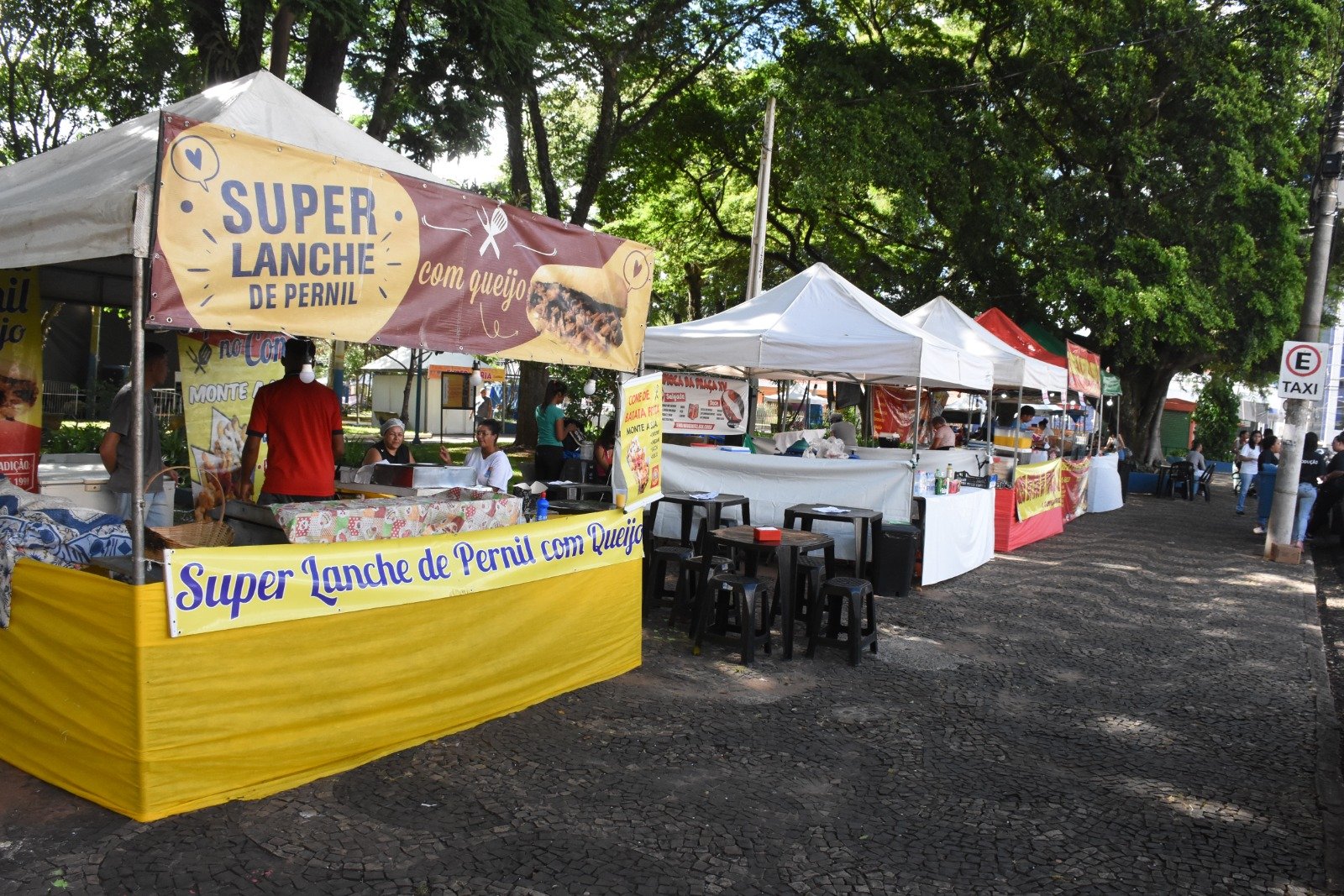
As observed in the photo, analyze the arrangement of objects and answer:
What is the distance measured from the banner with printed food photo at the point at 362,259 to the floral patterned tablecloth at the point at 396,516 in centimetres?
87

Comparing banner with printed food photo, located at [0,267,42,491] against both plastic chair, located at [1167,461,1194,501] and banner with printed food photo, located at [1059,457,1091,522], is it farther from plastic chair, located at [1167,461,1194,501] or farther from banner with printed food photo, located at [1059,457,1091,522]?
plastic chair, located at [1167,461,1194,501]

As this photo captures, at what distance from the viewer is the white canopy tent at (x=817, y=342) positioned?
946cm

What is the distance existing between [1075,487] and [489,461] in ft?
42.6

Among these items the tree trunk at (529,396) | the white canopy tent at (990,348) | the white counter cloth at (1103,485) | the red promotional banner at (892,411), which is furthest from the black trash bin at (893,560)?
the white counter cloth at (1103,485)

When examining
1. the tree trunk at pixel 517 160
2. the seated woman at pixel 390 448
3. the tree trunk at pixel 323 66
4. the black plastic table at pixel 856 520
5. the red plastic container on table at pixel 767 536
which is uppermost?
the tree trunk at pixel 517 160

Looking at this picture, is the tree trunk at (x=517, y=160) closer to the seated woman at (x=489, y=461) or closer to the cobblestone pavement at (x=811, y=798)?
the seated woman at (x=489, y=461)

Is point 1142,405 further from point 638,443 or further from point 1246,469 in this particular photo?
point 638,443

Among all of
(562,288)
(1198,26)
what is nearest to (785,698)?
(562,288)

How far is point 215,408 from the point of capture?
686cm

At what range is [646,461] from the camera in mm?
6254

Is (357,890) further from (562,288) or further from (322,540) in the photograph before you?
(562,288)

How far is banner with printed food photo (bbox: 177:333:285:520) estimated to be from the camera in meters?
6.79

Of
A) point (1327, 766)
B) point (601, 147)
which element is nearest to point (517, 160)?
point (601, 147)

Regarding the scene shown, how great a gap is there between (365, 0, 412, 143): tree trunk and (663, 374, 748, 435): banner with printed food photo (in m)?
4.49
